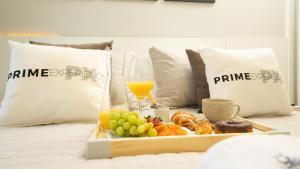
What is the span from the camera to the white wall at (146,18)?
7.01 ft

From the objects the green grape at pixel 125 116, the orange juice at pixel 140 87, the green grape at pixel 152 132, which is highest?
the orange juice at pixel 140 87

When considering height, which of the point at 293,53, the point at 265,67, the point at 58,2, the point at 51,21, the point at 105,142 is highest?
the point at 58,2

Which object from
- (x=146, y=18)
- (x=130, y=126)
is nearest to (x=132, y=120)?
(x=130, y=126)

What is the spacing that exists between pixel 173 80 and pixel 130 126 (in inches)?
32.9

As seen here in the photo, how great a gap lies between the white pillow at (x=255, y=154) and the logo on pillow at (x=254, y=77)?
3.23ft

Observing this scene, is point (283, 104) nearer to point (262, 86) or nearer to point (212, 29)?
point (262, 86)

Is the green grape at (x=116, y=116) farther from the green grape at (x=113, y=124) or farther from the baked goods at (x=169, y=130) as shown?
the baked goods at (x=169, y=130)

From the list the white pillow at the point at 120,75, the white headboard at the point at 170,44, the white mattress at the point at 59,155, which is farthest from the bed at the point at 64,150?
the white headboard at the point at 170,44

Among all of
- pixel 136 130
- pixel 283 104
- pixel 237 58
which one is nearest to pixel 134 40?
pixel 237 58

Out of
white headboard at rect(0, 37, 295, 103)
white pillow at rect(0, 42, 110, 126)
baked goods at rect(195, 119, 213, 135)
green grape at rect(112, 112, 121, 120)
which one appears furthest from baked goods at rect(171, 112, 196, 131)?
white headboard at rect(0, 37, 295, 103)

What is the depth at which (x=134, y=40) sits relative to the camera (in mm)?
2168

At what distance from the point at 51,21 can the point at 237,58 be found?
57.6 inches

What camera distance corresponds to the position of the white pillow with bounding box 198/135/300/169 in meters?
0.46

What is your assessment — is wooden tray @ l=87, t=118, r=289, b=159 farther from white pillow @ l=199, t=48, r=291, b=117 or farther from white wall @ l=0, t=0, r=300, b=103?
white wall @ l=0, t=0, r=300, b=103
